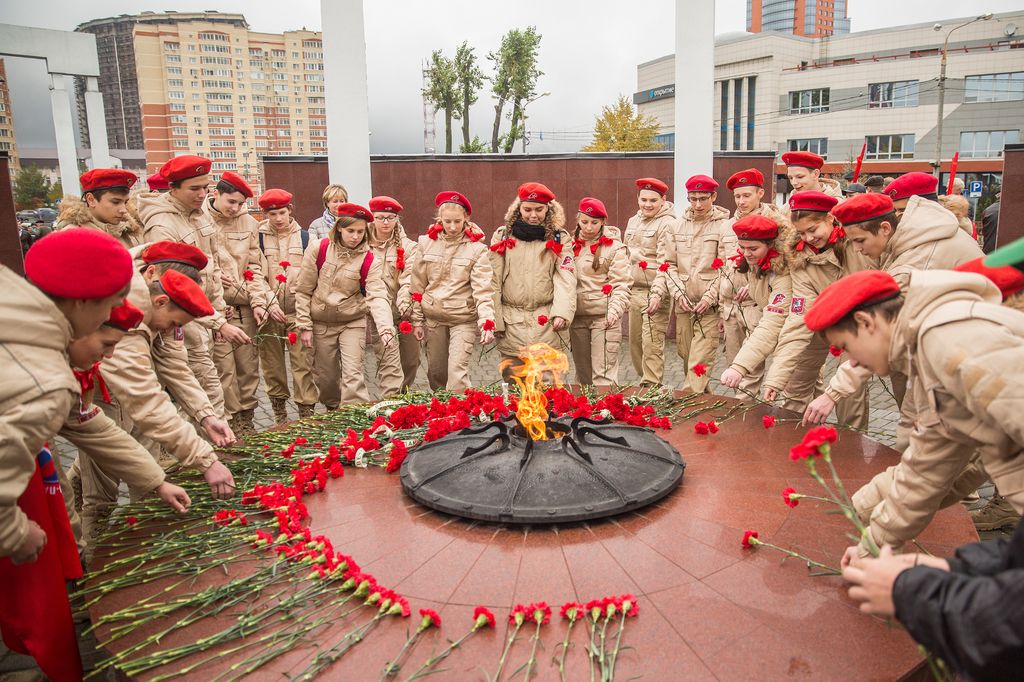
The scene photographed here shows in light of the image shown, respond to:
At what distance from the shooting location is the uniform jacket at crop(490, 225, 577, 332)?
6.49 metres

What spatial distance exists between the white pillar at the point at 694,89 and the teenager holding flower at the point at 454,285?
4.19 meters

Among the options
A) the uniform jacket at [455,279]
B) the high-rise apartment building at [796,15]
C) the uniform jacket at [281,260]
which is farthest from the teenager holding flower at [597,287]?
the high-rise apartment building at [796,15]

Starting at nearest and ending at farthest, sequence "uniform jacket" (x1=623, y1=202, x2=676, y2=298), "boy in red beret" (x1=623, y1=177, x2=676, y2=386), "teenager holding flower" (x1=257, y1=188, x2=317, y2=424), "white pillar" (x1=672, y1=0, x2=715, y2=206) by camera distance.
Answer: "teenager holding flower" (x1=257, y1=188, x2=317, y2=424), "boy in red beret" (x1=623, y1=177, x2=676, y2=386), "uniform jacket" (x1=623, y1=202, x2=676, y2=298), "white pillar" (x1=672, y1=0, x2=715, y2=206)

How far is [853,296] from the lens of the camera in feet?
8.29

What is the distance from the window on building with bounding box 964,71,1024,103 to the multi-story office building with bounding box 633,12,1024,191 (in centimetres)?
5

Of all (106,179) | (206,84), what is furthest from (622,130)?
(206,84)

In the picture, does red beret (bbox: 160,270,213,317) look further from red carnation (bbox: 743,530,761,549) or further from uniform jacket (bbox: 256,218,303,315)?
uniform jacket (bbox: 256,218,303,315)

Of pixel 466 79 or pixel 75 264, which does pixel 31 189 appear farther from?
pixel 75 264

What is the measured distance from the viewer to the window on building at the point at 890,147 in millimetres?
45406

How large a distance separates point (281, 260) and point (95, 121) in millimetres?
13007

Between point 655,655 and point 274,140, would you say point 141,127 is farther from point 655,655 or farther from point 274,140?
point 655,655

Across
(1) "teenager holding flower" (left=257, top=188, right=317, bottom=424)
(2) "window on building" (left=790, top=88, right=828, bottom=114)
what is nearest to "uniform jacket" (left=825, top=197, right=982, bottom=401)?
(1) "teenager holding flower" (left=257, top=188, right=317, bottom=424)

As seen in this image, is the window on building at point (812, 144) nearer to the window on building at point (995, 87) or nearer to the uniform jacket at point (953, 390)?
the window on building at point (995, 87)

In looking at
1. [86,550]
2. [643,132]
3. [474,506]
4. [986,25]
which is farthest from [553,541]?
[986,25]
